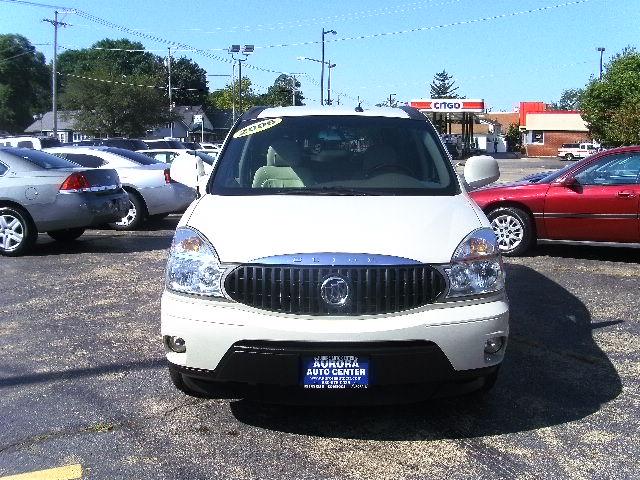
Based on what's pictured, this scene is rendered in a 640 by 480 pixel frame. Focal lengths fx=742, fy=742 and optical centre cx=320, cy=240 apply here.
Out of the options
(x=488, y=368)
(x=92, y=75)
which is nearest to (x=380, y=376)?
(x=488, y=368)

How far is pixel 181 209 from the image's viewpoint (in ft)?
43.5

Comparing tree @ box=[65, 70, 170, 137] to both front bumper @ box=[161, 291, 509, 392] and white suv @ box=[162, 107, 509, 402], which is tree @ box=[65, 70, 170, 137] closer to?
white suv @ box=[162, 107, 509, 402]

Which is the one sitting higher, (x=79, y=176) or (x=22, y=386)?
(x=79, y=176)

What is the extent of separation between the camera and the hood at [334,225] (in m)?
3.75

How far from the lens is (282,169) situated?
502cm

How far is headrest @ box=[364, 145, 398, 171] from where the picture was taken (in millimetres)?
5066

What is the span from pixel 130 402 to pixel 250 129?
82.4 inches

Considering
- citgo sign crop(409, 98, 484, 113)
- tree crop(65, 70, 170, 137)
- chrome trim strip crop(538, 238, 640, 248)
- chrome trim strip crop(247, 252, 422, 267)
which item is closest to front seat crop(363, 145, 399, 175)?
chrome trim strip crop(247, 252, 422, 267)

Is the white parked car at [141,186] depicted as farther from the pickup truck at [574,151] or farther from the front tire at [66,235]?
the pickup truck at [574,151]

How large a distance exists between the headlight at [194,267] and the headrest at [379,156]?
5.01 feet

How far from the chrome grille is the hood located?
0.09 meters

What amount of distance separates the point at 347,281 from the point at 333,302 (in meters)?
0.13

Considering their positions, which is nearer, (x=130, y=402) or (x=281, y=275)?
(x=281, y=275)

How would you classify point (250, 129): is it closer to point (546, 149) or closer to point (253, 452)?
point (253, 452)
